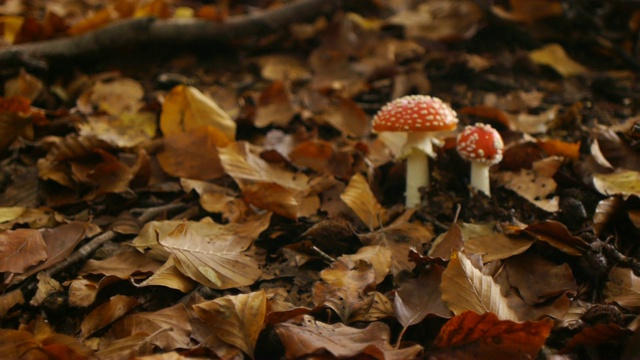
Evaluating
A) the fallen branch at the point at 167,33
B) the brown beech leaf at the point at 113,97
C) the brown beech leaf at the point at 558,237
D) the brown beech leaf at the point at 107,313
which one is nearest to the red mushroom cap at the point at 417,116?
the brown beech leaf at the point at 558,237

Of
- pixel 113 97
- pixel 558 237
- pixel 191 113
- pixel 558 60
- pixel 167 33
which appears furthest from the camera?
pixel 167 33

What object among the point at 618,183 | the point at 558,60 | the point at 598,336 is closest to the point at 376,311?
the point at 598,336

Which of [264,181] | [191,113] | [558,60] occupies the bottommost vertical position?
[558,60]

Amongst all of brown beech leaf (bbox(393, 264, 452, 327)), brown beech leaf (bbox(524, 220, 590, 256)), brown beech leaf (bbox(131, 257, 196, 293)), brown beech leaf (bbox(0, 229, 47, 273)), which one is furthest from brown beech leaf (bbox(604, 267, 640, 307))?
brown beech leaf (bbox(0, 229, 47, 273))

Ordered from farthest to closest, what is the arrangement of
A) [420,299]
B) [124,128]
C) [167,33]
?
[167,33] < [124,128] < [420,299]

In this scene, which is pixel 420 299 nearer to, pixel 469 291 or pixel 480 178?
pixel 469 291

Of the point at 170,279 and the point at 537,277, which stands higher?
the point at 170,279

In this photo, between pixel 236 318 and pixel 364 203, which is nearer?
pixel 236 318

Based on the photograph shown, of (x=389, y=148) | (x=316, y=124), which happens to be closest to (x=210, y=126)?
(x=316, y=124)
